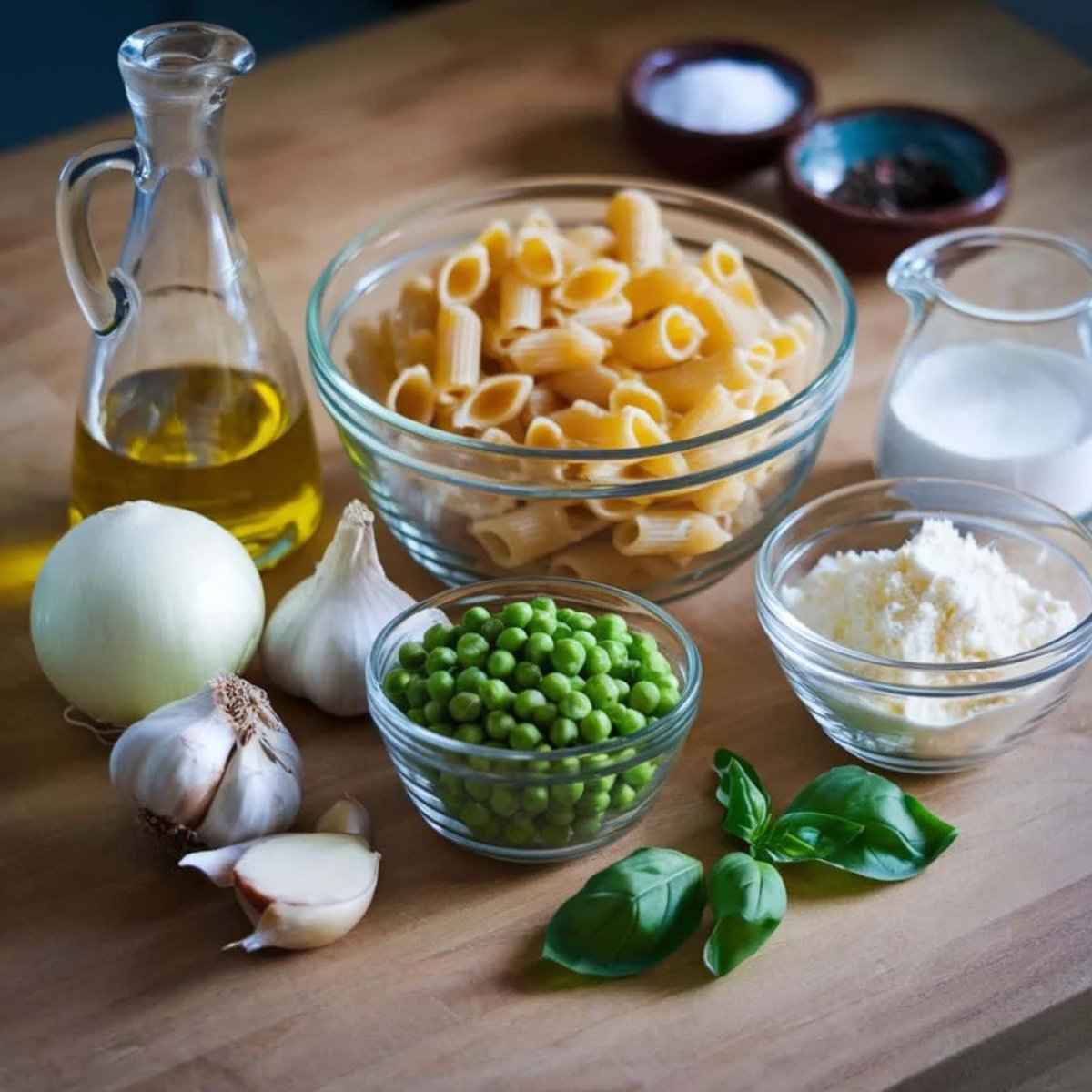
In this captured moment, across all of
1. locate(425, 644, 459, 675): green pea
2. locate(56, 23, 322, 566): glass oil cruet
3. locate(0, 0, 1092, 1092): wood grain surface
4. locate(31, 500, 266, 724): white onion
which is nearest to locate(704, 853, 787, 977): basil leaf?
locate(0, 0, 1092, 1092): wood grain surface

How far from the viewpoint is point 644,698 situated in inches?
44.8

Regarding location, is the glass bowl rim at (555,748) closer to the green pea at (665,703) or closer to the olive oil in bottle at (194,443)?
the green pea at (665,703)

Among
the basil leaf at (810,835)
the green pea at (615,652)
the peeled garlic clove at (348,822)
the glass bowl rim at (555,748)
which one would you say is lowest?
the peeled garlic clove at (348,822)

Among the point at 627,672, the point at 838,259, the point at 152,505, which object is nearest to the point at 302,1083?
the point at 627,672

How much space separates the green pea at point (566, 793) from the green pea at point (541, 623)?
10 centimetres

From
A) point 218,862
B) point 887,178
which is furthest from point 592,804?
point 887,178

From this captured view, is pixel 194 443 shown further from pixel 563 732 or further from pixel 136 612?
pixel 563 732

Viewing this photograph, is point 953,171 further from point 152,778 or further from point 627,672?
point 152,778

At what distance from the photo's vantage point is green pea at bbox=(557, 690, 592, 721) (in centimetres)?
111

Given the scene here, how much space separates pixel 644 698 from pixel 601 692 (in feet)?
0.11

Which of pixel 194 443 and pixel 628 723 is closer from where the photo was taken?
pixel 628 723

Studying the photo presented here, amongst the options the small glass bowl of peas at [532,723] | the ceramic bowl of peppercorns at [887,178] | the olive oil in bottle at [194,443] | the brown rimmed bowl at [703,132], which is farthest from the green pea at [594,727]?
the brown rimmed bowl at [703,132]

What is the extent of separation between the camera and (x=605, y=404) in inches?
55.3

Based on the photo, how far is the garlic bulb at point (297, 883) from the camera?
43.2 inches
